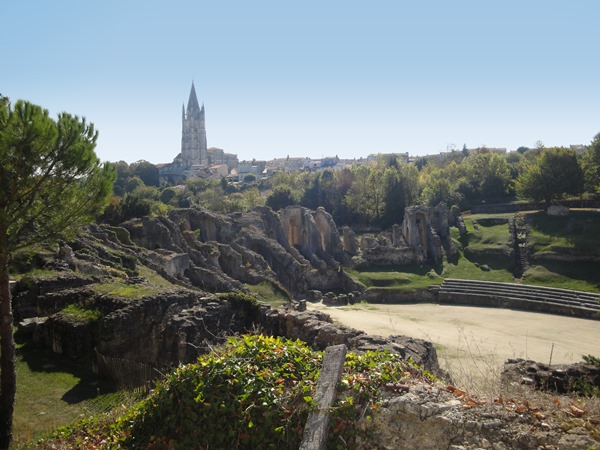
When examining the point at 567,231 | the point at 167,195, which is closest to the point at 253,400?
the point at 567,231

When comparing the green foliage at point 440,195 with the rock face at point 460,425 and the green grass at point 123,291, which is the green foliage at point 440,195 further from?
the rock face at point 460,425

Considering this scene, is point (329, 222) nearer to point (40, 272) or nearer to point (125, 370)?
point (40, 272)

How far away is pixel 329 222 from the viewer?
168 feet

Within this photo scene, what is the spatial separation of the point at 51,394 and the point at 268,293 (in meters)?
22.1

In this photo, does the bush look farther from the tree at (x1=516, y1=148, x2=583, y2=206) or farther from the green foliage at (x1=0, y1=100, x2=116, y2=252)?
the tree at (x1=516, y1=148, x2=583, y2=206)

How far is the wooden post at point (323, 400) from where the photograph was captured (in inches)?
274

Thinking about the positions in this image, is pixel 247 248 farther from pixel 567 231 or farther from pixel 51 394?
pixel 567 231

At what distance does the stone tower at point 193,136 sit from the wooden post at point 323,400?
584ft

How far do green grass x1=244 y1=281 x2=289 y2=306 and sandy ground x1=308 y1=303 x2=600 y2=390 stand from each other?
240 centimetres

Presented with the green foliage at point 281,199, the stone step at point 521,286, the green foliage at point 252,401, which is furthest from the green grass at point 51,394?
the green foliage at point 281,199

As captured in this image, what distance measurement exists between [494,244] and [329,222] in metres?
16.1

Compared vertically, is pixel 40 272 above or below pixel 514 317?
above

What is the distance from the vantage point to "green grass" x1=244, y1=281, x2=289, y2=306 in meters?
33.8

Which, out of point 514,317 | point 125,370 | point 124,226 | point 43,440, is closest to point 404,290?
point 514,317
